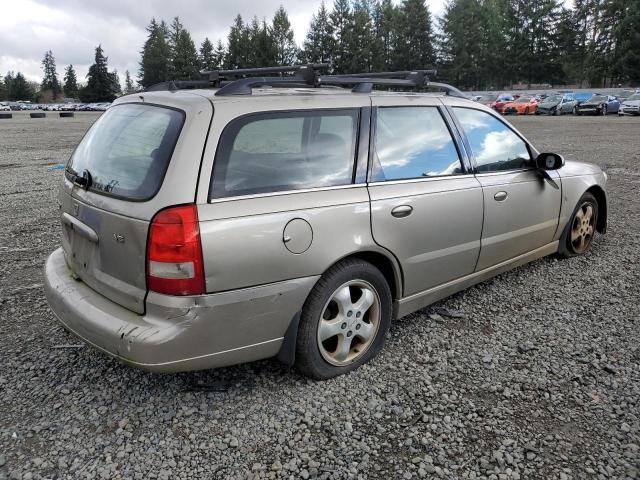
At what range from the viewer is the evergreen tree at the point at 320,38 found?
94.0m

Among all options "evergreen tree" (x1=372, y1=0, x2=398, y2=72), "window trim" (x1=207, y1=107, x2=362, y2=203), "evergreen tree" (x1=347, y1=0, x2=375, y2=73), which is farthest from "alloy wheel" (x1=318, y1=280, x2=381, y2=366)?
"evergreen tree" (x1=347, y1=0, x2=375, y2=73)

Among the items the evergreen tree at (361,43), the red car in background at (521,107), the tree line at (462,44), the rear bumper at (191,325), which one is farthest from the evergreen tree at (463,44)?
the rear bumper at (191,325)

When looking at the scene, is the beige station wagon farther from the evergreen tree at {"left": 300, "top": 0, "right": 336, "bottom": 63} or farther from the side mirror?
the evergreen tree at {"left": 300, "top": 0, "right": 336, "bottom": 63}

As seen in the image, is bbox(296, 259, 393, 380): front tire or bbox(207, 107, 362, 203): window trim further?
bbox(296, 259, 393, 380): front tire

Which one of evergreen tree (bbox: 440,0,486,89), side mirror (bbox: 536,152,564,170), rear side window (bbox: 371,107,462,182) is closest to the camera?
rear side window (bbox: 371,107,462,182)

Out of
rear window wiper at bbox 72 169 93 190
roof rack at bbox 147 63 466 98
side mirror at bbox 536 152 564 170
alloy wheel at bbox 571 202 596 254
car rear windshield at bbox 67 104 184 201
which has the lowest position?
alloy wheel at bbox 571 202 596 254

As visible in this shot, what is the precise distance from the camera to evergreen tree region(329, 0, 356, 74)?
93.2 meters

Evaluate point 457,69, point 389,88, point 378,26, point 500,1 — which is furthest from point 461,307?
point 378,26

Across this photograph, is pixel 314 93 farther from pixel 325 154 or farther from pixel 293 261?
pixel 293 261

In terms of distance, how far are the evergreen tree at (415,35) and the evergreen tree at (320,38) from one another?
489 inches

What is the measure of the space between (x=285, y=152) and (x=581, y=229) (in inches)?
143

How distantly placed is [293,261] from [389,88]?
185cm

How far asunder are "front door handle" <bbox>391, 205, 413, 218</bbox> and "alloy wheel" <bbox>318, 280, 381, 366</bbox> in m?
0.46

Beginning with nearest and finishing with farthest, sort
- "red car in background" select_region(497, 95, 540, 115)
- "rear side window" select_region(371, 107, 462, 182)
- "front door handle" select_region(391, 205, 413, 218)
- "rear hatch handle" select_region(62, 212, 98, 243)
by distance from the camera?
"rear hatch handle" select_region(62, 212, 98, 243) < "front door handle" select_region(391, 205, 413, 218) < "rear side window" select_region(371, 107, 462, 182) < "red car in background" select_region(497, 95, 540, 115)
